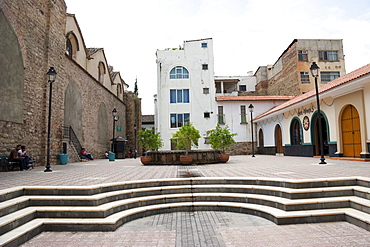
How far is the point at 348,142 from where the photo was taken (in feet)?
Answer: 43.7

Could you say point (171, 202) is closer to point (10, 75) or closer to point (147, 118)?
point (10, 75)

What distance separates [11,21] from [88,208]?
1045cm

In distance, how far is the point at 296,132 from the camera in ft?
62.8

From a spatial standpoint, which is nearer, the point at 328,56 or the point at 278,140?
the point at 278,140

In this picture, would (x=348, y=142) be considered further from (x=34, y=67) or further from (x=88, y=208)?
(x=34, y=67)

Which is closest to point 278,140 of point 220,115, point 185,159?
point 220,115

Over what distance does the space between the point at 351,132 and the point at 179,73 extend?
1980 centimetres

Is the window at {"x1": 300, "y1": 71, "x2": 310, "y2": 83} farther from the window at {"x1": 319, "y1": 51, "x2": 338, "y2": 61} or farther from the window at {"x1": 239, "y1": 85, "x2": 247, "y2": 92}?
the window at {"x1": 239, "y1": 85, "x2": 247, "y2": 92}

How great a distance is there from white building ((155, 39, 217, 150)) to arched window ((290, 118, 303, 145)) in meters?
10.2

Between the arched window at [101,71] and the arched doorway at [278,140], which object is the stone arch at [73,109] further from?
the arched doorway at [278,140]

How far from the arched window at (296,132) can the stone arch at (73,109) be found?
15921 mm

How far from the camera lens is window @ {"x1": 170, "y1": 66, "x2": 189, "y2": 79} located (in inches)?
1164

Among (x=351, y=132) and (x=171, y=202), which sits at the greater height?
(x=351, y=132)

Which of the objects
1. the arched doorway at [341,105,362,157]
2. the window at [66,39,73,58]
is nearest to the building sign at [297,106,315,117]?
the arched doorway at [341,105,362,157]
